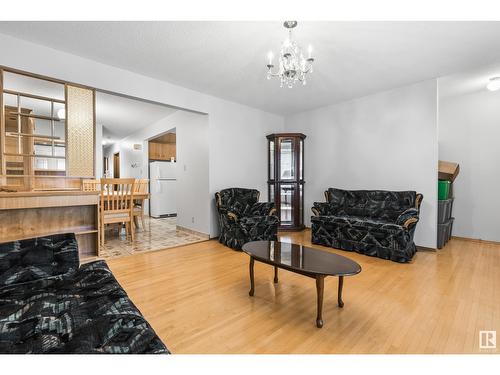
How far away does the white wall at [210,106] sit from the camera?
8.86 ft

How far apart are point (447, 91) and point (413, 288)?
3.66 metres

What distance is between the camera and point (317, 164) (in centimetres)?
517

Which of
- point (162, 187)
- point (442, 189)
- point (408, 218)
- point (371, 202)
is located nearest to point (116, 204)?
point (162, 187)

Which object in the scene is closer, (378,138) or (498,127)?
(498,127)

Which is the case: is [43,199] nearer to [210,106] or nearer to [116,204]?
[116,204]

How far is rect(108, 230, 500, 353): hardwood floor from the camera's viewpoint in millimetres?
1608

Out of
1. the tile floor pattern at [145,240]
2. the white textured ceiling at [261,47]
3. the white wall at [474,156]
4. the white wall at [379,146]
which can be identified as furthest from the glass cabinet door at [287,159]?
the white wall at [474,156]

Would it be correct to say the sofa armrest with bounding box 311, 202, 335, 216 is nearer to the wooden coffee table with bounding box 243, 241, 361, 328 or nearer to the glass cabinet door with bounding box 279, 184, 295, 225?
the glass cabinet door with bounding box 279, 184, 295, 225

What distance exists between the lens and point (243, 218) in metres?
3.88

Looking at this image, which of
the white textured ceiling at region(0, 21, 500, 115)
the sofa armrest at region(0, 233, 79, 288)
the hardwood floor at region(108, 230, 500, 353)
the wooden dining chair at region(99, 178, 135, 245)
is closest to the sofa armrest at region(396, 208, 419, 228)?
the hardwood floor at region(108, 230, 500, 353)

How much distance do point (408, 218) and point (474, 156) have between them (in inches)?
90.1

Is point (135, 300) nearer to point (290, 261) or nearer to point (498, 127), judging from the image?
point (290, 261)

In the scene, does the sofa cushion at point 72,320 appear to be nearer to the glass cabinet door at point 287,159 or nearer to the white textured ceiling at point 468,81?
the glass cabinet door at point 287,159

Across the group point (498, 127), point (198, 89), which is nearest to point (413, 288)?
point (498, 127)
